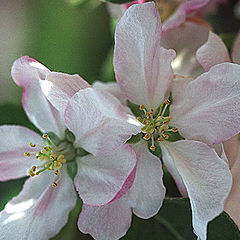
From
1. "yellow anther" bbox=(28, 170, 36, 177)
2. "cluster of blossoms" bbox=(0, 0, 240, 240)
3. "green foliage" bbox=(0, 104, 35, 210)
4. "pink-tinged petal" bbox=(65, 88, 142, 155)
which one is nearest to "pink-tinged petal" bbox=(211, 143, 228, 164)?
"cluster of blossoms" bbox=(0, 0, 240, 240)

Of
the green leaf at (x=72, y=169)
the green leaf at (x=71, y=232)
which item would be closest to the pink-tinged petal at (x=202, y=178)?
the green leaf at (x=72, y=169)

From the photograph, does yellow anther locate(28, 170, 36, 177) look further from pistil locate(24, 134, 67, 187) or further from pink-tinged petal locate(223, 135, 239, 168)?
pink-tinged petal locate(223, 135, 239, 168)

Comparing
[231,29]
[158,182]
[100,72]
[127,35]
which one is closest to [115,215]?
[158,182]

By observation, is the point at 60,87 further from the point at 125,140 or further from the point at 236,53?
the point at 236,53

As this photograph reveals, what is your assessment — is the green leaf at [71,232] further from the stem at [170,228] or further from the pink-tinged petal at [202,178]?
the pink-tinged petal at [202,178]


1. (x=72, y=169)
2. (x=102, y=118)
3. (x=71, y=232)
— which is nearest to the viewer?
(x=102, y=118)

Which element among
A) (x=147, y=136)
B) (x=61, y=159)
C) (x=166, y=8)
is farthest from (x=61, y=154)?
(x=166, y=8)
